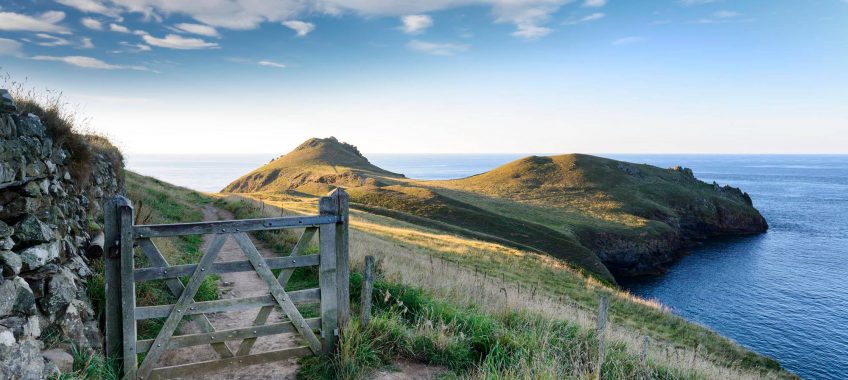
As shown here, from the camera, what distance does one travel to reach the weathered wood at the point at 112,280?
628 centimetres

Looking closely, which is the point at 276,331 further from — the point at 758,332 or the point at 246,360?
the point at 758,332

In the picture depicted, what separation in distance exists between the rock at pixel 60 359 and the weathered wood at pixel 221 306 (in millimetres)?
920

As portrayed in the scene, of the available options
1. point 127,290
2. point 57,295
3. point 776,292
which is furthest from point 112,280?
point 776,292

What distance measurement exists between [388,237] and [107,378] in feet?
89.8

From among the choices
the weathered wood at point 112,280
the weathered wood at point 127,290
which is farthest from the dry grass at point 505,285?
the weathered wood at point 112,280

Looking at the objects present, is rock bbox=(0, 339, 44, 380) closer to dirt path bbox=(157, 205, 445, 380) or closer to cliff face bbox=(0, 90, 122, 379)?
cliff face bbox=(0, 90, 122, 379)

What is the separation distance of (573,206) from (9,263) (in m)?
77.9

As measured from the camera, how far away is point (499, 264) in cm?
3150

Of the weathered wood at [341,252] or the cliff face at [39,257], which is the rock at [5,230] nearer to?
the cliff face at [39,257]

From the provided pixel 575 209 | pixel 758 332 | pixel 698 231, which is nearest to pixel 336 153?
pixel 575 209

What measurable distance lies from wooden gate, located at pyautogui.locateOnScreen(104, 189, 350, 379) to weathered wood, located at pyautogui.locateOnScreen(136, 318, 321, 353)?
0.04 feet

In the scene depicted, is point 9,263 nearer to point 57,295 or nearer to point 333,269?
point 57,295

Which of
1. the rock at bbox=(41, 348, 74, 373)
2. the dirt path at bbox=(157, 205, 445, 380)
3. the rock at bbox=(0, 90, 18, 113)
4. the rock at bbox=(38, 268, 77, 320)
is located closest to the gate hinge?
the rock at bbox=(38, 268, 77, 320)

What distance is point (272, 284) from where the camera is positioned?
6.94 m
